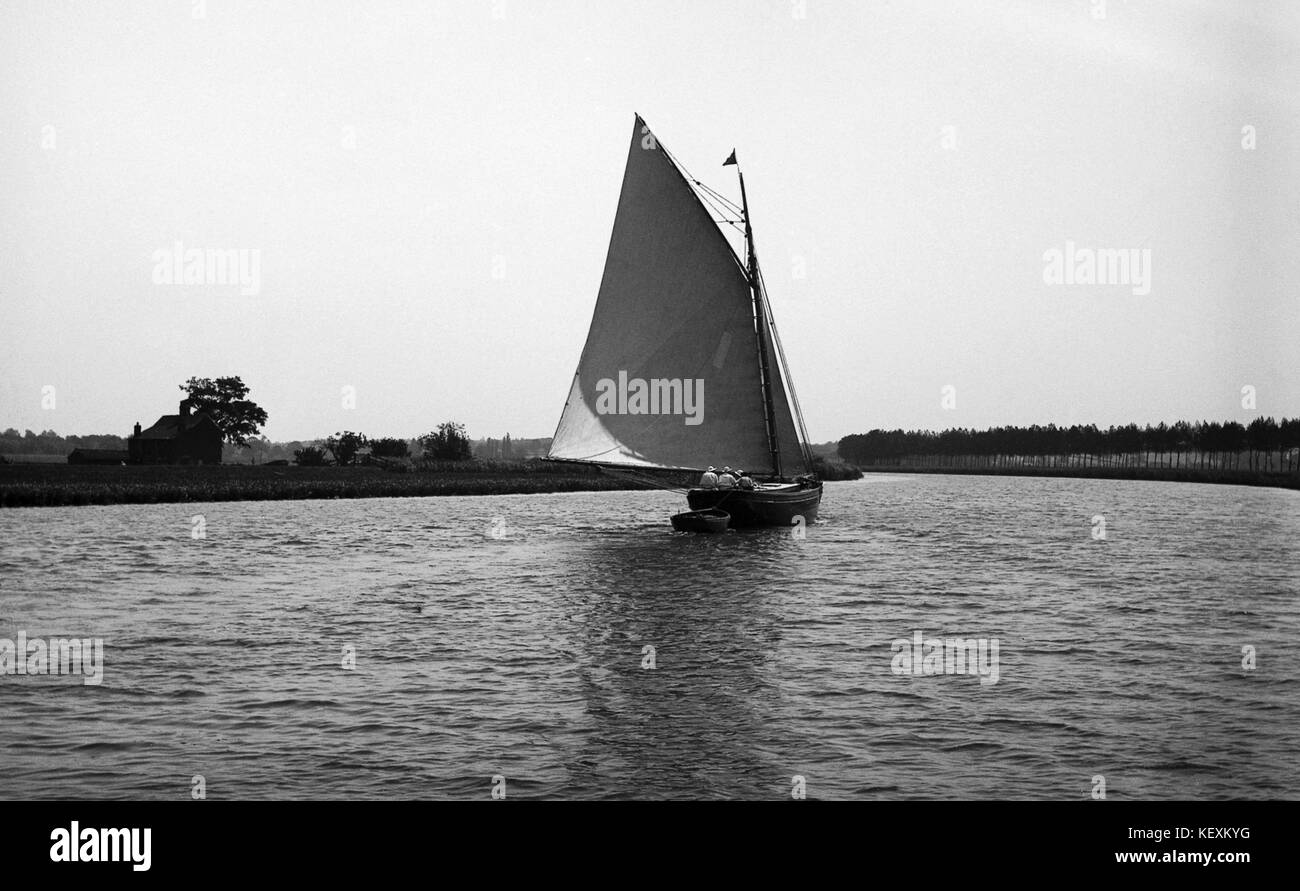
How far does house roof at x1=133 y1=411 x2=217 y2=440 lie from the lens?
130 metres

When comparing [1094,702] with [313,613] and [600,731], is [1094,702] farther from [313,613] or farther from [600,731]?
[313,613]

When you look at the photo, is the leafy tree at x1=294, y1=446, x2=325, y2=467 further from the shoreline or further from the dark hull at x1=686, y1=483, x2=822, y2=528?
the dark hull at x1=686, y1=483, x2=822, y2=528

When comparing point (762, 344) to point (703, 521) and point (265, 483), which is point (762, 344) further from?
point (265, 483)

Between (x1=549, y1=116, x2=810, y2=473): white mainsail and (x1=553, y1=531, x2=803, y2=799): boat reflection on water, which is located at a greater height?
(x1=549, y1=116, x2=810, y2=473): white mainsail

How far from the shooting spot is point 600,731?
49.3ft

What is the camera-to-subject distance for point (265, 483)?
92312mm

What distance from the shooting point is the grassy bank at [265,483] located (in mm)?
74438

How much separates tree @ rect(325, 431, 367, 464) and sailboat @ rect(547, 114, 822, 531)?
92171mm

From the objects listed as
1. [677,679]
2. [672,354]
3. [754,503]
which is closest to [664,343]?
[672,354]

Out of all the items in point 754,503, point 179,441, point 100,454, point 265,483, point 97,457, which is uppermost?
point 179,441

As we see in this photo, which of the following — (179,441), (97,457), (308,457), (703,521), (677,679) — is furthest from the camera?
(308,457)

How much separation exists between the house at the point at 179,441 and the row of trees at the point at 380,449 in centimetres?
1047

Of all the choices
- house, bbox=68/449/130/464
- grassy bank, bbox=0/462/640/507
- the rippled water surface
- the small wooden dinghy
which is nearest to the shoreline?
grassy bank, bbox=0/462/640/507

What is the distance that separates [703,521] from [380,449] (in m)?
100
